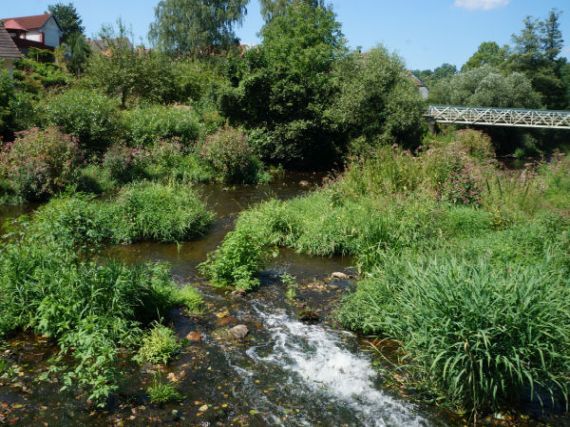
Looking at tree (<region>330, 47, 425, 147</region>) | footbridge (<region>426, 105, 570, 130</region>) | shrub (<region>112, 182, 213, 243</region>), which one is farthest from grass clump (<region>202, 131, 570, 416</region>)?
footbridge (<region>426, 105, 570, 130</region>)

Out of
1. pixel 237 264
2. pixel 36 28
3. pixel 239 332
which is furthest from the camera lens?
pixel 36 28

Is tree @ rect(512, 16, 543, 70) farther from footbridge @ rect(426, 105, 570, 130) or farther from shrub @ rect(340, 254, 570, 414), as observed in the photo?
shrub @ rect(340, 254, 570, 414)

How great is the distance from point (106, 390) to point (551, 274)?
5739mm

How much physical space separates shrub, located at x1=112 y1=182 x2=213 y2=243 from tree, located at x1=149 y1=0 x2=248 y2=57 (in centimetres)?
3106

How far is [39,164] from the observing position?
14867 millimetres

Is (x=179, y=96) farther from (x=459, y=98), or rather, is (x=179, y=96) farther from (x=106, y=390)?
(x=459, y=98)

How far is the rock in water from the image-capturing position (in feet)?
24.1

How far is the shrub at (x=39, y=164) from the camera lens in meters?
14.9

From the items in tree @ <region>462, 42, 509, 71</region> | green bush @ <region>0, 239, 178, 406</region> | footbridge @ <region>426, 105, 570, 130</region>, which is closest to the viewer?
green bush @ <region>0, 239, 178, 406</region>

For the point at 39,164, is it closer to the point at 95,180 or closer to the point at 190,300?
the point at 95,180

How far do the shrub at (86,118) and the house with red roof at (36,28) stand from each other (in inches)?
1367

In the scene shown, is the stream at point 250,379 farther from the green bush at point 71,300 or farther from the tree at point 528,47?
the tree at point 528,47

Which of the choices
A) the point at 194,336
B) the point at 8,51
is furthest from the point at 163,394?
the point at 8,51

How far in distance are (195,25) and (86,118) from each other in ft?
82.3
